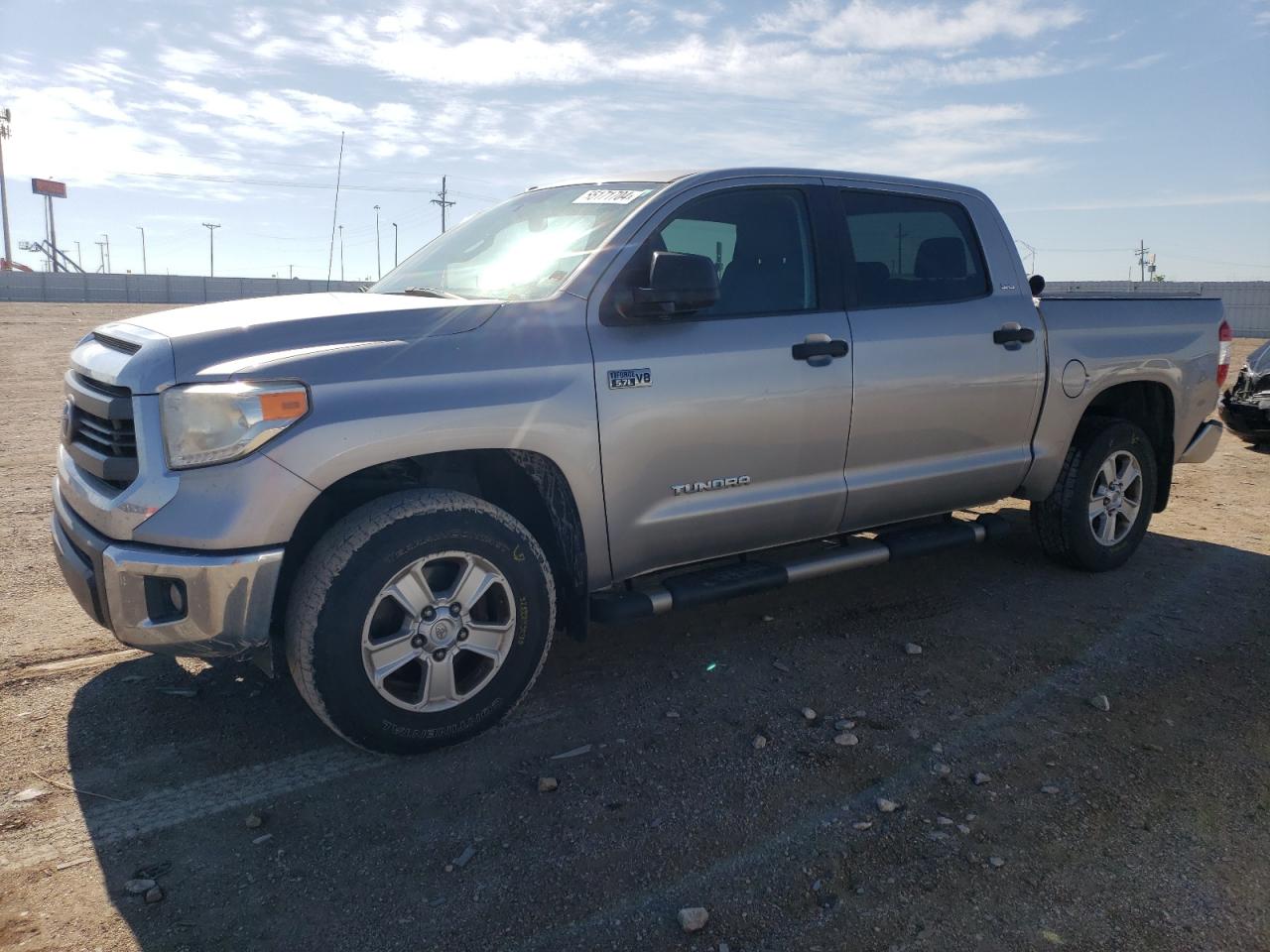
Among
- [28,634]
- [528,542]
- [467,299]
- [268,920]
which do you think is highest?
[467,299]

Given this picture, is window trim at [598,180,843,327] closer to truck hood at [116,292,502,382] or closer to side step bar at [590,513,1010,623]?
truck hood at [116,292,502,382]

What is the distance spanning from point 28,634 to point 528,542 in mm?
2394

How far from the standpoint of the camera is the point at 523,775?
315cm

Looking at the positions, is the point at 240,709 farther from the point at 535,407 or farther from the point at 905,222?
the point at 905,222

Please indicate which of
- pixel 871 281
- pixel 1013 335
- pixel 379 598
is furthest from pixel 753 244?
pixel 379 598

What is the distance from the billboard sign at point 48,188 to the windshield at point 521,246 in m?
111

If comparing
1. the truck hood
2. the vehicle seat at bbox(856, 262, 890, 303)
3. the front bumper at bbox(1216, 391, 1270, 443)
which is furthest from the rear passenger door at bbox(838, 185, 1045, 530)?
the front bumper at bbox(1216, 391, 1270, 443)

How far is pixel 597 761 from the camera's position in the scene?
3252mm

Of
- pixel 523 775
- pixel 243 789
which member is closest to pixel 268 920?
pixel 243 789

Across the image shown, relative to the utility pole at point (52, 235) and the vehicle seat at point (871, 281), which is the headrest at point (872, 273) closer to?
the vehicle seat at point (871, 281)

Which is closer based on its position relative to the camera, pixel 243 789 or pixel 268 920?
pixel 268 920

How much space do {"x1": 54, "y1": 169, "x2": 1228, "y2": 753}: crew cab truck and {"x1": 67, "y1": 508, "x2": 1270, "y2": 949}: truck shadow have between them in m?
0.32

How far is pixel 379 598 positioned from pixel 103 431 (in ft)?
3.38

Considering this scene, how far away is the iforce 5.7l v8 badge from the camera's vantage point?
3447 mm
